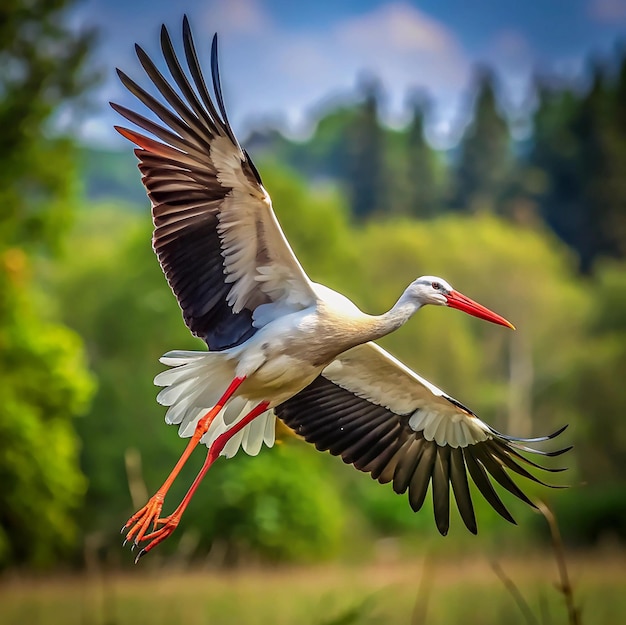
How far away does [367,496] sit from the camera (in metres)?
37.0

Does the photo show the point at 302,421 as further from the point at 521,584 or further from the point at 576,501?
the point at 576,501

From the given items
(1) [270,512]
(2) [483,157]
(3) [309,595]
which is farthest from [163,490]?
(2) [483,157]

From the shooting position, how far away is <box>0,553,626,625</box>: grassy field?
18.0 m

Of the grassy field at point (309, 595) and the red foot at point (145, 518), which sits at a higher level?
→ the red foot at point (145, 518)

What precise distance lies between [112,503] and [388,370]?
24.3 meters

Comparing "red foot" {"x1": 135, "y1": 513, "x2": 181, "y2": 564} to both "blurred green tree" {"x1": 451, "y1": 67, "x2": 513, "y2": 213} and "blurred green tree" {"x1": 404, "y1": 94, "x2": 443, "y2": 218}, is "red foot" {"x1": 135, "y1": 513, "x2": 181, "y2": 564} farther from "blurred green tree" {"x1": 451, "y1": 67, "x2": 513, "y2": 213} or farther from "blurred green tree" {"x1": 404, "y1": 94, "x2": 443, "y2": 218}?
"blurred green tree" {"x1": 404, "y1": 94, "x2": 443, "y2": 218}

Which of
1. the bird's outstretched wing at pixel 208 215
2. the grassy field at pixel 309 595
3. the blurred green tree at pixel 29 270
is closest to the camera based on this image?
the bird's outstretched wing at pixel 208 215

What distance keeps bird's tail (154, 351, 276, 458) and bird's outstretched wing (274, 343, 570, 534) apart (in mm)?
698

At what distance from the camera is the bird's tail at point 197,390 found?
25.2 feet

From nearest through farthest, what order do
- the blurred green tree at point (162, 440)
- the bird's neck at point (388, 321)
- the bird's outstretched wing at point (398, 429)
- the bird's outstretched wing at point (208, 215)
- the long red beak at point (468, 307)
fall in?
the bird's outstretched wing at point (208, 215) < the bird's neck at point (388, 321) < the long red beak at point (468, 307) < the bird's outstretched wing at point (398, 429) < the blurred green tree at point (162, 440)

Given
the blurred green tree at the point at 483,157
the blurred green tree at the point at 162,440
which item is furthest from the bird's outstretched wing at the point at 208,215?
the blurred green tree at the point at 483,157

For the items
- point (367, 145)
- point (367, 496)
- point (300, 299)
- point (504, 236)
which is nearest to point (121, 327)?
point (367, 496)

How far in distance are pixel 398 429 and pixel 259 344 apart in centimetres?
151

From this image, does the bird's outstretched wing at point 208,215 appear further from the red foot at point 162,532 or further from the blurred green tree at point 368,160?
the blurred green tree at point 368,160
